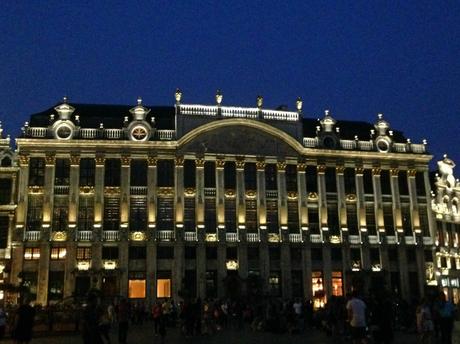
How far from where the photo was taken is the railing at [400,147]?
57541 mm

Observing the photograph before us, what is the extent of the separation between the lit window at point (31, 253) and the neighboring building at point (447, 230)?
36683 millimetres

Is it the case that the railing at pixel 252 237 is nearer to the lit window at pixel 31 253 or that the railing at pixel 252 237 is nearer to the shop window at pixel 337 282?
the shop window at pixel 337 282

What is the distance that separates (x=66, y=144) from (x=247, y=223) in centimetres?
1723

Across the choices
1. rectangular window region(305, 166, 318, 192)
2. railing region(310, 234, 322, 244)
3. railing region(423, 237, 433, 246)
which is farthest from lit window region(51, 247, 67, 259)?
railing region(423, 237, 433, 246)

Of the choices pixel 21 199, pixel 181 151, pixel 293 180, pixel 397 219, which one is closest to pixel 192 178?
pixel 181 151

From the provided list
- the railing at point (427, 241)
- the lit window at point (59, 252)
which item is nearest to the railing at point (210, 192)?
the lit window at point (59, 252)

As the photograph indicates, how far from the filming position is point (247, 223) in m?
51.3

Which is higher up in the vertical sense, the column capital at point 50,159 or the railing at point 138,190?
the column capital at point 50,159

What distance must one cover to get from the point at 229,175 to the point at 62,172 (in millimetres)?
14622

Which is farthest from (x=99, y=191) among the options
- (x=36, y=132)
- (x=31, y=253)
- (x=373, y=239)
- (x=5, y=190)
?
(x=373, y=239)

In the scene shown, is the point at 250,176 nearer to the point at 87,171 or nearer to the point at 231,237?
the point at 231,237

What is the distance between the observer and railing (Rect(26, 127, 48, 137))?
162 ft

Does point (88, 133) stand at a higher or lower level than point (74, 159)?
higher

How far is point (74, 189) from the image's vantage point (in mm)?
48688
